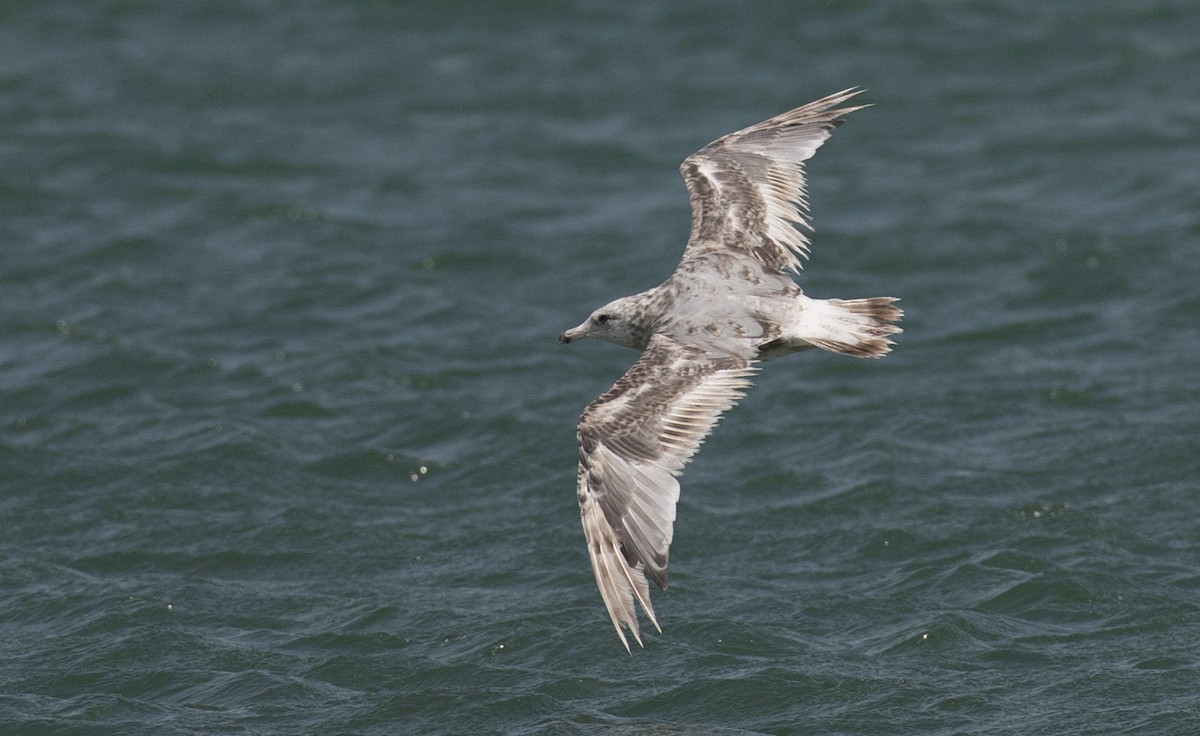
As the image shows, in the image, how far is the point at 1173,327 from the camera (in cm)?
1223

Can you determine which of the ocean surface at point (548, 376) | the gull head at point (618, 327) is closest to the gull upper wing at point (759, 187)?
the gull head at point (618, 327)

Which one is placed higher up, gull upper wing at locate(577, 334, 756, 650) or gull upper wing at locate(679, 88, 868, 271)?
gull upper wing at locate(679, 88, 868, 271)

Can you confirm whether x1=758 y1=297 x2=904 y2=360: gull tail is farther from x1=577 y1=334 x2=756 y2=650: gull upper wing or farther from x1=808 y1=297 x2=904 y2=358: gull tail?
x1=577 y1=334 x2=756 y2=650: gull upper wing

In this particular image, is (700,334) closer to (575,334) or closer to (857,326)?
(857,326)

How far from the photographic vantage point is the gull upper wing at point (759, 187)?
9.45 metres

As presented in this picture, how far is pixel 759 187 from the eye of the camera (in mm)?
9828

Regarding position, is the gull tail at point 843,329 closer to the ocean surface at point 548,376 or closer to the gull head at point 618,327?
the gull head at point 618,327

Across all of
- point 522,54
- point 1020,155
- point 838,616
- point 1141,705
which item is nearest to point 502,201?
point 522,54

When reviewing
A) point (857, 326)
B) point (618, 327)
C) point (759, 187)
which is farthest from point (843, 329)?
point (759, 187)

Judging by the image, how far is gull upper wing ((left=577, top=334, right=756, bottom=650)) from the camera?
7117 mm

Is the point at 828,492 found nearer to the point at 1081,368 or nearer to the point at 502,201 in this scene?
the point at 1081,368

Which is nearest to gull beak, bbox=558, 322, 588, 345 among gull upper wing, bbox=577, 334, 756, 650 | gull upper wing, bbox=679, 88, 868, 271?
gull upper wing, bbox=679, 88, 868, 271

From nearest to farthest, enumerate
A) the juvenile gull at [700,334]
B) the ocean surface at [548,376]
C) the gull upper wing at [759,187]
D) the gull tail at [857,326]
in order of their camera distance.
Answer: the juvenile gull at [700,334] → the gull tail at [857,326] → the ocean surface at [548,376] → the gull upper wing at [759,187]

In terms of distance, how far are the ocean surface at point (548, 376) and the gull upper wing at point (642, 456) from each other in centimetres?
103
